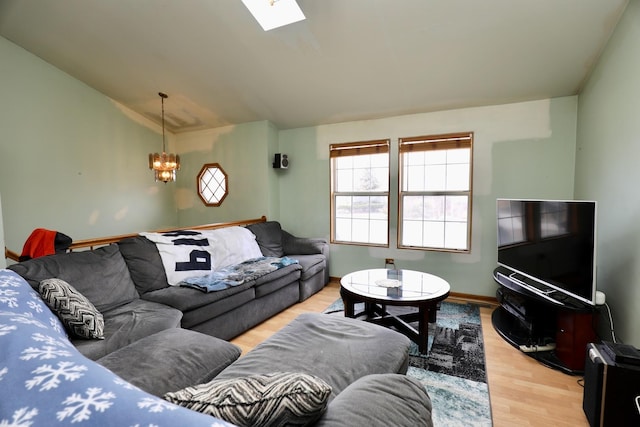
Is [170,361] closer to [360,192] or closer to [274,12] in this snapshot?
[274,12]

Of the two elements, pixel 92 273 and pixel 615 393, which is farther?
pixel 92 273

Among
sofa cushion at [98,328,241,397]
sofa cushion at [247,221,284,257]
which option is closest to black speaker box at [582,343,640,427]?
sofa cushion at [98,328,241,397]

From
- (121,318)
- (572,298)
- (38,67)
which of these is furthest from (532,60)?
(38,67)

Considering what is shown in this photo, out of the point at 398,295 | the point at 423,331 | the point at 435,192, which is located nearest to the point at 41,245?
the point at 398,295

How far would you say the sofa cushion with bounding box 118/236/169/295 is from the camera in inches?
96.4

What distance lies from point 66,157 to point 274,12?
3.34m

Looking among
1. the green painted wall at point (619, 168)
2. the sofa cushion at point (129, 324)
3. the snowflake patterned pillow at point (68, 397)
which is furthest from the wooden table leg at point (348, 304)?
the snowflake patterned pillow at point (68, 397)

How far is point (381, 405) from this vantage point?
0.83 metres

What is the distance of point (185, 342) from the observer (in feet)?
5.11

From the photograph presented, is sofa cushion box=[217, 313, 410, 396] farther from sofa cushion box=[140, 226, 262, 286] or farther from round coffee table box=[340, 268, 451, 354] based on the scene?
sofa cushion box=[140, 226, 262, 286]

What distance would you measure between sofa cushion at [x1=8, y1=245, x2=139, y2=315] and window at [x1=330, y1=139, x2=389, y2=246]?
2675mm

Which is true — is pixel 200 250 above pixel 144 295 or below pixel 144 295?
above

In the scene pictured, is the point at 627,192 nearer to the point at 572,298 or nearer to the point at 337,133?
the point at 572,298

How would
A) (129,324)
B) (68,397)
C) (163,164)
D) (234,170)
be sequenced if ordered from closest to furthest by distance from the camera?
(68,397) → (129,324) → (163,164) → (234,170)
